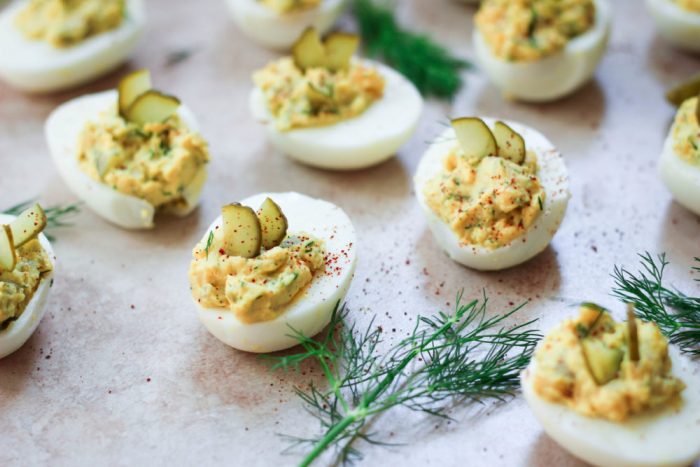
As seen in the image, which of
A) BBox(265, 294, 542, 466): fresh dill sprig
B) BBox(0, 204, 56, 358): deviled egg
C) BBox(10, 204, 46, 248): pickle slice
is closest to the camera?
BBox(265, 294, 542, 466): fresh dill sprig

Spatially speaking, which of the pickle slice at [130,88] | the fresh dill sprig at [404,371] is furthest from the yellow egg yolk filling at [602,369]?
the pickle slice at [130,88]

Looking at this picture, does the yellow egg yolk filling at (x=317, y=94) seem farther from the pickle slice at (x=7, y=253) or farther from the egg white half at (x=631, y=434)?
the egg white half at (x=631, y=434)

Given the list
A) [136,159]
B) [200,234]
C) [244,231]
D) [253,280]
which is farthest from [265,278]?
[136,159]

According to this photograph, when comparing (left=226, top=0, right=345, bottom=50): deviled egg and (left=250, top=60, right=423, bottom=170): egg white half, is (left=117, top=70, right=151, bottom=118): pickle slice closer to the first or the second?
(left=250, top=60, right=423, bottom=170): egg white half

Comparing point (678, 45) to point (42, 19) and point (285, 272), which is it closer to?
point (285, 272)

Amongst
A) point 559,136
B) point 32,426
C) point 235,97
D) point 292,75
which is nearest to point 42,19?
point 235,97

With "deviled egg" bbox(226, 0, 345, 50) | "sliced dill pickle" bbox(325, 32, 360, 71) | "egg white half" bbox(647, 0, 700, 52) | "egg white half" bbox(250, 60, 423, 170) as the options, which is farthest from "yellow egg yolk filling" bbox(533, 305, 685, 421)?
"deviled egg" bbox(226, 0, 345, 50)

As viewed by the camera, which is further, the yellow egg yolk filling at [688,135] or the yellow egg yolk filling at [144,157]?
the yellow egg yolk filling at [144,157]
